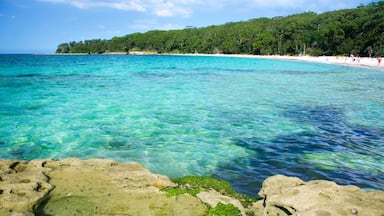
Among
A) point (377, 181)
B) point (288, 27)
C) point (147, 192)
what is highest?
point (288, 27)

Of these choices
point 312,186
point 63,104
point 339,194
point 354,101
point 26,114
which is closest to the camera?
point 339,194

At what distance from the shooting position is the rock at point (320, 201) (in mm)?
3997

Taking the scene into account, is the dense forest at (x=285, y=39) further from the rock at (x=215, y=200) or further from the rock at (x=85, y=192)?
the rock at (x=85, y=192)

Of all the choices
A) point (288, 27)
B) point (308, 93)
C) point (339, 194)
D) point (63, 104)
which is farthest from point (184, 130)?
point (288, 27)

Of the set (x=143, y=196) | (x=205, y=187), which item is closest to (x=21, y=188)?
(x=143, y=196)

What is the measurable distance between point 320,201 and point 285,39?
115798mm

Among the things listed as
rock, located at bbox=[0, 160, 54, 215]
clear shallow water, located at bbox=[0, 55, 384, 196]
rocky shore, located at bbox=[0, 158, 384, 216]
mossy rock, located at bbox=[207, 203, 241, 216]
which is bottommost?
clear shallow water, located at bbox=[0, 55, 384, 196]

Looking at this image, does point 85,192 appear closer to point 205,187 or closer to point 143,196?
point 143,196

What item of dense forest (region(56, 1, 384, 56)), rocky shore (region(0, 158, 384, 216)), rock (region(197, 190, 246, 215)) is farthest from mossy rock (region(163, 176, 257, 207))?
dense forest (region(56, 1, 384, 56))

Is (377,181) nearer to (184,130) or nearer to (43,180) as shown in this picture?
(184,130)

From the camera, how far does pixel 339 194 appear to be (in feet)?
14.5

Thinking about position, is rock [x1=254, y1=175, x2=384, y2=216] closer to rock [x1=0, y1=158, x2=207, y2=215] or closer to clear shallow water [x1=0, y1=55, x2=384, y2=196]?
rock [x1=0, y1=158, x2=207, y2=215]

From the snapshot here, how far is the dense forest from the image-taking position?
7875cm

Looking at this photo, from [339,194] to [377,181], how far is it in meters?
3.36
